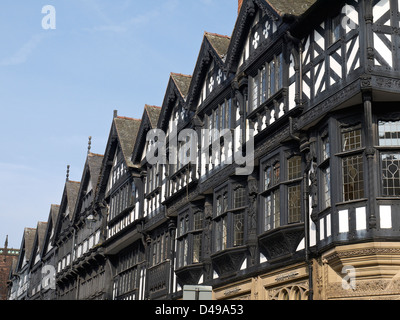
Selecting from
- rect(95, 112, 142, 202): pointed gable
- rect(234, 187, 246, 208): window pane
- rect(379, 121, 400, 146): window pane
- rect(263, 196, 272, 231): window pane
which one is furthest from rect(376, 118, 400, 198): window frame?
rect(95, 112, 142, 202): pointed gable

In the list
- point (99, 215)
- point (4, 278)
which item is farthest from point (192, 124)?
point (4, 278)

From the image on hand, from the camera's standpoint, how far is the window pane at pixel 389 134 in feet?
54.4

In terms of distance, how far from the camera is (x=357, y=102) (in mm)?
16922

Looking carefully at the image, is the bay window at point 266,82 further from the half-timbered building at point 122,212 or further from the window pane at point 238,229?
the half-timbered building at point 122,212

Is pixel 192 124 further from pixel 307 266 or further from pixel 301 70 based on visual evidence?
Answer: pixel 307 266

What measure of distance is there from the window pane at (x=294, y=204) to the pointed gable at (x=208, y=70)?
6.96 metres

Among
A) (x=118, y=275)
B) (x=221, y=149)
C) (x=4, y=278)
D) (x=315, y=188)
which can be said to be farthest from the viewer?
(x=4, y=278)

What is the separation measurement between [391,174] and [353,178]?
2.87ft

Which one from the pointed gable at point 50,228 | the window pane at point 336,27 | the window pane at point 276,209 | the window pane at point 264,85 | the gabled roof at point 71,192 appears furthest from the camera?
the pointed gable at point 50,228

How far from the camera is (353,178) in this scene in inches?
655

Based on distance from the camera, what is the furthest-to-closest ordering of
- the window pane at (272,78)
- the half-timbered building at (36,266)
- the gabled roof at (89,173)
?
the half-timbered building at (36,266) → the gabled roof at (89,173) → the window pane at (272,78)

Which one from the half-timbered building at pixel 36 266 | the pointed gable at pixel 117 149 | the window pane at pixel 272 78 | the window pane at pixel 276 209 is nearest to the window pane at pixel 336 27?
the window pane at pixel 272 78

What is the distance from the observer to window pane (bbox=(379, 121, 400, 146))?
16.6 m

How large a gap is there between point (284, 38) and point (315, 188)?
4.90m
